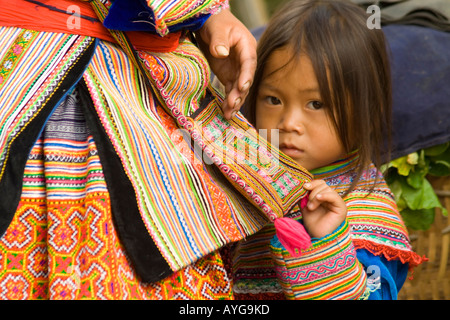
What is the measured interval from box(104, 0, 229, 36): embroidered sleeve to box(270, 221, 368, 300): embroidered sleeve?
0.57 metres

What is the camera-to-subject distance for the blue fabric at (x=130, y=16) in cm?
104

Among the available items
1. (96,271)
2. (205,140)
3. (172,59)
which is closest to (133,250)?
(96,271)

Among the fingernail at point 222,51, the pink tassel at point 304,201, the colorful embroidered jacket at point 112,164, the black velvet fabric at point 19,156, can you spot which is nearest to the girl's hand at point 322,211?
the pink tassel at point 304,201

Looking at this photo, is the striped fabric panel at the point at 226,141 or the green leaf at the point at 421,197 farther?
the green leaf at the point at 421,197

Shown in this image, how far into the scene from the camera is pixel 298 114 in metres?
1.52

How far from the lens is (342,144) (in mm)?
1595

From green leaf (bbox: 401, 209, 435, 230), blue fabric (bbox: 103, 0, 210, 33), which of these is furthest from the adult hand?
green leaf (bbox: 401, 209, 435, 230)

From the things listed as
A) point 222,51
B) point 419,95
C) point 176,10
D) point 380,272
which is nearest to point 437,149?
point 419,95

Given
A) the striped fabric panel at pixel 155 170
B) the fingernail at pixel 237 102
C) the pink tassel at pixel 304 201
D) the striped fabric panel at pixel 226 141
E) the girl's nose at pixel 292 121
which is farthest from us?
the girl's nose at pixel 292 121

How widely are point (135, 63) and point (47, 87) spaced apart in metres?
0.21

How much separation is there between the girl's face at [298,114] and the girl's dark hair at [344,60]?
0.02 metres

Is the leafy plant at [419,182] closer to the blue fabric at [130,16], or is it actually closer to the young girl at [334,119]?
the young girl at [334,119]

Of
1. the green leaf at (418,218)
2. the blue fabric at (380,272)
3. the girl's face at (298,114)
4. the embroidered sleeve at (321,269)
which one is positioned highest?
the girl's face at (298,114)

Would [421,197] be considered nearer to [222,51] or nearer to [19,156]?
[222,51]
